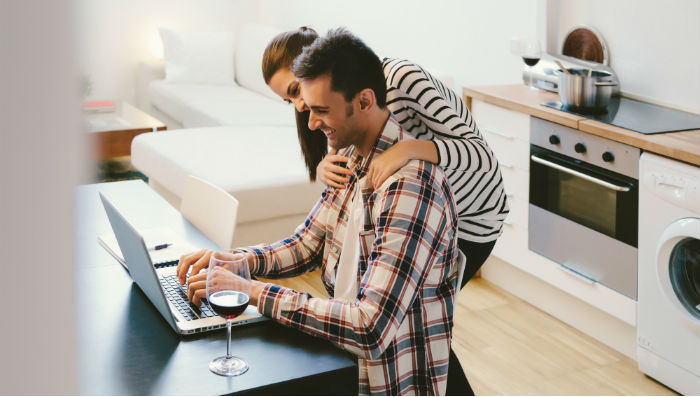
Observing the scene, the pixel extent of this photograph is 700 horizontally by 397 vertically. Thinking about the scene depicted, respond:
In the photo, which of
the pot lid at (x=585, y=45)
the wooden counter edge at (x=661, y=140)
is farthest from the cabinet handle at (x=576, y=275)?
the pot lid at (x=585, y=45)

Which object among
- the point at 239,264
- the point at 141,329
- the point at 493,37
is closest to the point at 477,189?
the point at 239,264

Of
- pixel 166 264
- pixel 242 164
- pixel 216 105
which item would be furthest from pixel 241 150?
pixel 166 264

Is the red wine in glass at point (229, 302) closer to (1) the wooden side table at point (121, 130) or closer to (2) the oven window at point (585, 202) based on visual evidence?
(2) the oven window at point (585, 202)

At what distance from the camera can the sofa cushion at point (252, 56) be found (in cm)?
586

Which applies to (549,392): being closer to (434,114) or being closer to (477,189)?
(477,189)

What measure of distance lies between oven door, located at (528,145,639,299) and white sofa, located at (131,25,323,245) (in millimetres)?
1066

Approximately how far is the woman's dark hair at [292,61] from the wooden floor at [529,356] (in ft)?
4.09

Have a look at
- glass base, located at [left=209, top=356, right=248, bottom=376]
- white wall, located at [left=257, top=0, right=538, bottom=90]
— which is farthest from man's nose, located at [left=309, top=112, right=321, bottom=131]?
white wall, located at [left=257, top=0, right=538, bottom=90]

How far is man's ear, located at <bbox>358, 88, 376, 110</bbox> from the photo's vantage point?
1534mm

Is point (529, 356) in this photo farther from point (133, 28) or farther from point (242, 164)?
point (133, 28)

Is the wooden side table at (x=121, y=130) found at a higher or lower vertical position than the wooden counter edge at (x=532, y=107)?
lower

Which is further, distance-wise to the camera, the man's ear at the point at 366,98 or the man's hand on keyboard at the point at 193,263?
the man's hand on keyboard at the point at 193,263

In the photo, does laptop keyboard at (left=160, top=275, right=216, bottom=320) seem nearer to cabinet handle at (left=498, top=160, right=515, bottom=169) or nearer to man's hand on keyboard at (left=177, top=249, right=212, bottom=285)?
man's hand on keyboard at (left=177, top=249, right=212, bottom=285)

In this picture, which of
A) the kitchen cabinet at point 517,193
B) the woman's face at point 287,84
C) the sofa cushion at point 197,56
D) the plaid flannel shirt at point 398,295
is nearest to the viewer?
the plaid flannel shirt at point 398,295
